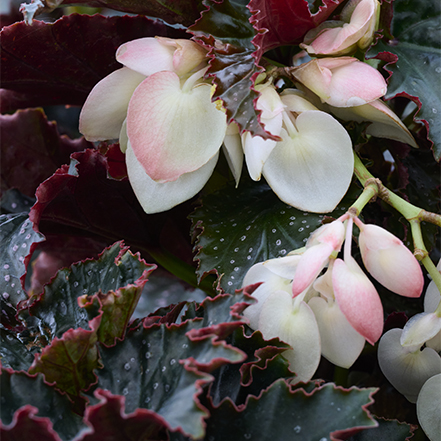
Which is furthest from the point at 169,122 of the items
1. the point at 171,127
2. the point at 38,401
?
the point at 38,401

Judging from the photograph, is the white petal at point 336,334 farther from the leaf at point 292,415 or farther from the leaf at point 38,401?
the leaf at point 38,401

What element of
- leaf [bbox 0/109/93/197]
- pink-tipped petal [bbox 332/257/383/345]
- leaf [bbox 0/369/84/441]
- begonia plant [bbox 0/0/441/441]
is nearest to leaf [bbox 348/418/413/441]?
begonia plant [bbox 0/0/441/441]

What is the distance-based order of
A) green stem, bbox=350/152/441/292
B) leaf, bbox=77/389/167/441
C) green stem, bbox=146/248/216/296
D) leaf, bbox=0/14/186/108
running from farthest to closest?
1. green stem, bbox=146/248/216/296
2. leaf, bbox=0/14/186/108
3. green stem, bbox=350/152/441/292
4. leaf, bbox=77/389/167/441

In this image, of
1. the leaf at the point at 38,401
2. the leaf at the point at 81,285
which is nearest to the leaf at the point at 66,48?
the leaf at the point at 81,285

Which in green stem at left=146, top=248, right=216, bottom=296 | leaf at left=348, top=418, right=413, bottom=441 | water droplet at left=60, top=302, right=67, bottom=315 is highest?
water droplet at left=60, top=302, right=67, bottom=315

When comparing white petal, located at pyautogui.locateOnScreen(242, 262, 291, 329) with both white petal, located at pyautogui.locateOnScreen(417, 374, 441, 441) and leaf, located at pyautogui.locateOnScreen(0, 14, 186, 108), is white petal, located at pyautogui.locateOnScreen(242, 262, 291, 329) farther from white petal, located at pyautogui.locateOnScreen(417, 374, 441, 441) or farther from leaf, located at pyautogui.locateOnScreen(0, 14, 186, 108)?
leaf, located at pyautogui.locateOnScreen(0, 14, 186, 108)

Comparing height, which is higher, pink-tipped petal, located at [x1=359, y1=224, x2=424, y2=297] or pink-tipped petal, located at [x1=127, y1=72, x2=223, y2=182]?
pink-tipped petal, located at [x1=127, y1=72, x2=223, y2=182]

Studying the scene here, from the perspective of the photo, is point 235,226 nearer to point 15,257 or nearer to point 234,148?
point 234,148

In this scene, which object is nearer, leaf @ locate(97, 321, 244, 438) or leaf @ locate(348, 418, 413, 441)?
leaf @ locate(97, 321, 244, 438)
